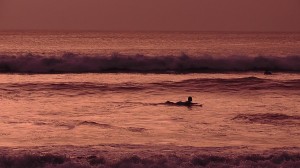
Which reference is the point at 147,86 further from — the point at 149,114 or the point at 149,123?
the point at 149,123

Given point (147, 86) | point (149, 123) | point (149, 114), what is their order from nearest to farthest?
point (149, 123)
point (149, 114)
point (147, 86)

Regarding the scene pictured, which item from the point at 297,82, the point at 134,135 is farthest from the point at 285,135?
the point at 297,82

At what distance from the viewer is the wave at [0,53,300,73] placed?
3344 cm

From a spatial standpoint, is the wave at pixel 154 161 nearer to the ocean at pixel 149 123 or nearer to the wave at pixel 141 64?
the ocean at pixel 149 123

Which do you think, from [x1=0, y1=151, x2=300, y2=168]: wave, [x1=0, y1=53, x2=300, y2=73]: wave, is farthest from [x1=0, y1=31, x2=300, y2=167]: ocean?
[x1=0, y1=53, x2=300, y2=73]: wave

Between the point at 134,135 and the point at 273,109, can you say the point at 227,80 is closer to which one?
the point at 273,109

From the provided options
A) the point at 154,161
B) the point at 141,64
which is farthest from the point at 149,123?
the point at 141,64

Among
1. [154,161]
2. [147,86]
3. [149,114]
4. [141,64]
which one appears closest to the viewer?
[154,161]

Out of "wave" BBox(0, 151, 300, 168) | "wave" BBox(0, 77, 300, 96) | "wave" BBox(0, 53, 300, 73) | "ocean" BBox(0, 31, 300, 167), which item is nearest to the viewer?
"wave" BBox(0, 151, 300, 168)

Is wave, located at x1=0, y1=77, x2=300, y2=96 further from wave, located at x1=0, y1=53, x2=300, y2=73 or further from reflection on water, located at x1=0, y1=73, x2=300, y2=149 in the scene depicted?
wave, located at x1=0, y1=53, x2=300, y2=73

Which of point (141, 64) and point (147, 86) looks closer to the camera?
point (147, 86)

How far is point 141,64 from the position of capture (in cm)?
3559

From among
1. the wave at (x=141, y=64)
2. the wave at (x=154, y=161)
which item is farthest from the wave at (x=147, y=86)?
the wave at (x=154, y=161)

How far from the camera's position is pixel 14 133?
38.9 ft
